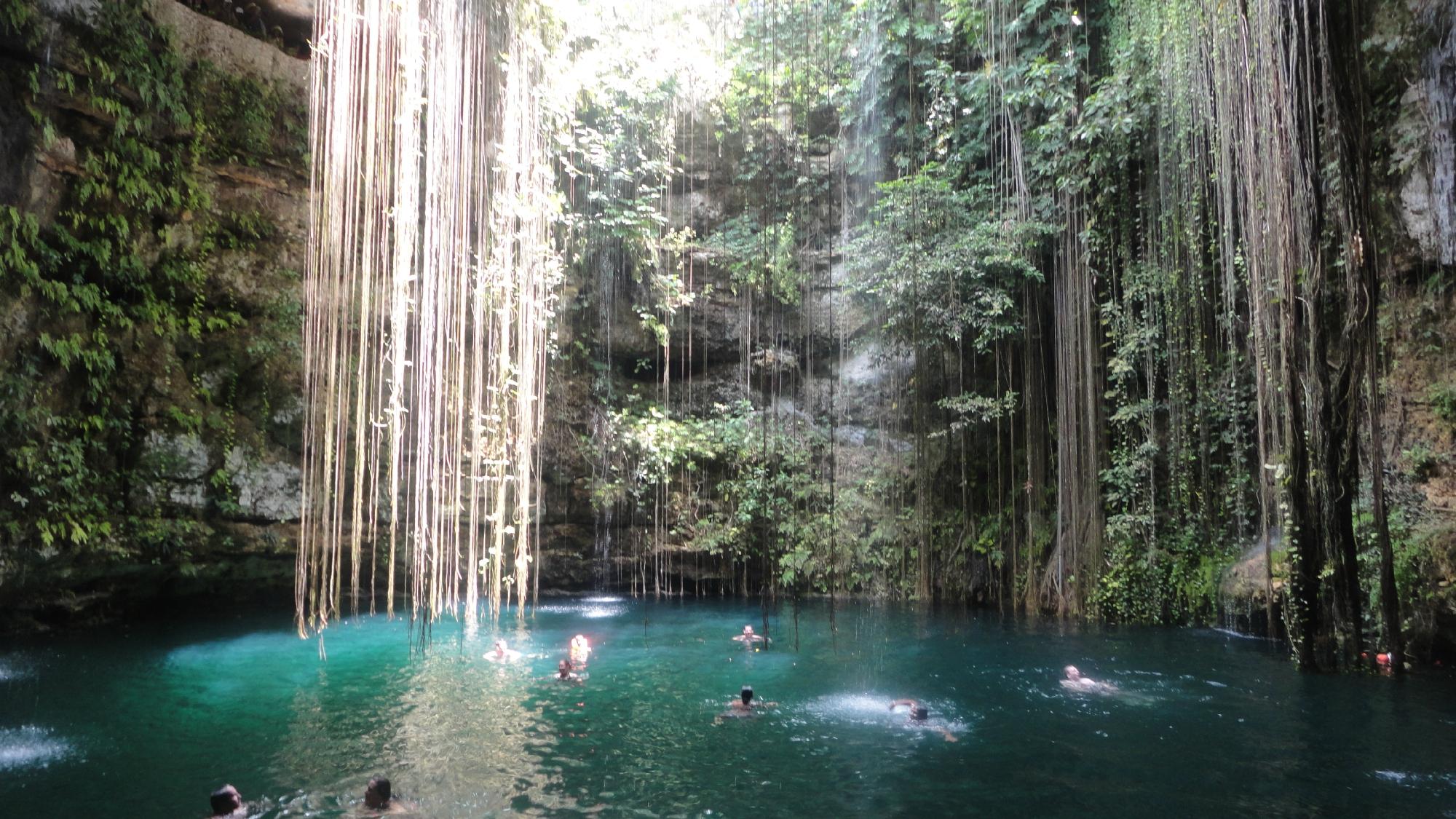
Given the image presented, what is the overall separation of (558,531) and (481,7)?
23.0ft

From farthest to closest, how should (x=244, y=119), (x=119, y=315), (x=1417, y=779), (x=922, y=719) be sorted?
(x=244, y=119) < (x=119, y=315) < (x=922, y=719) < (x=1417, y=779)

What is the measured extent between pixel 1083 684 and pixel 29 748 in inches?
266

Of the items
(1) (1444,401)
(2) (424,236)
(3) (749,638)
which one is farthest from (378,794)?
(1) (1444,401)

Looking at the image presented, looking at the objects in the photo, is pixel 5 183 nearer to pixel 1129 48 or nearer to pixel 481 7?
pixel 481 7

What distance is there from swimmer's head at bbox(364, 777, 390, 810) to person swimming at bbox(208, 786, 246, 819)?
53cm

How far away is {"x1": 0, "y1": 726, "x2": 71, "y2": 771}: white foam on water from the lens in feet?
14.4

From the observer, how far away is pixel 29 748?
15.2 feet

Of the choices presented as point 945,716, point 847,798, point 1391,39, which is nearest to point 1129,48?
point 1391,39

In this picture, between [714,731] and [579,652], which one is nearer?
[714,731]

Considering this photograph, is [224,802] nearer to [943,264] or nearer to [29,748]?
[29,748]

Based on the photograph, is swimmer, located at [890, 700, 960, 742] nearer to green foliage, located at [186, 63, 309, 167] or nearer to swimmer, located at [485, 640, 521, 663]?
swimmer, located at [485, 640, 521, 663]

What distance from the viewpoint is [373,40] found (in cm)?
457

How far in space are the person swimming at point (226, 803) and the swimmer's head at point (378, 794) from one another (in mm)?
534

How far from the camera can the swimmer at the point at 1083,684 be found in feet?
19.8
